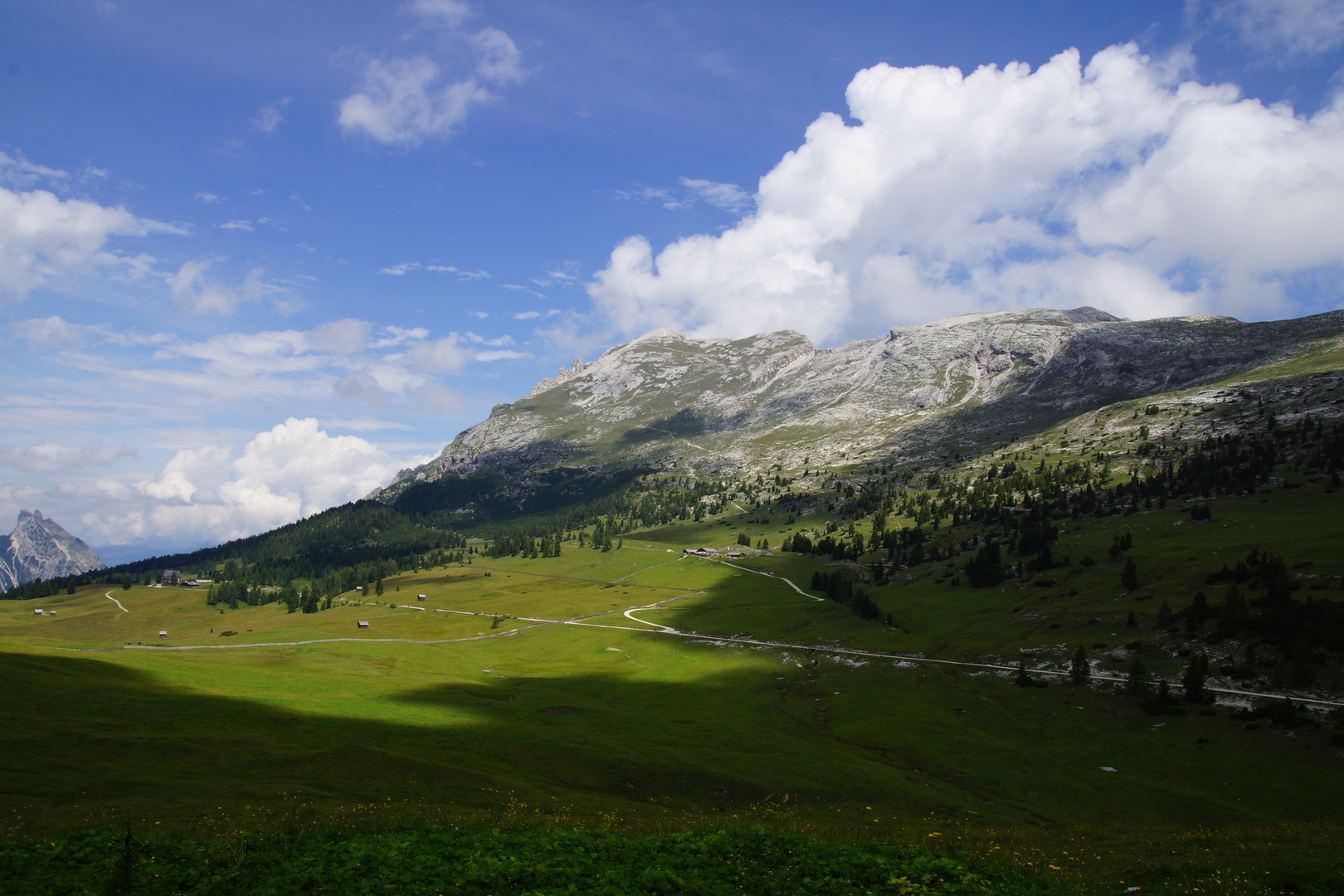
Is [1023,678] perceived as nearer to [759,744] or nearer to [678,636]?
[759,744]

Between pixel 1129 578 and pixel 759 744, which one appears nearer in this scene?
pixel 759 744

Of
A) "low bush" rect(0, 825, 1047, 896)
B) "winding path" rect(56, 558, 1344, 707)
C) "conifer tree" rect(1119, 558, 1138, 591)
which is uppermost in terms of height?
"low bush" rect(0, 825, 1047, 896)

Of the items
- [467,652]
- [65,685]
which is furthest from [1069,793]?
[467,652]

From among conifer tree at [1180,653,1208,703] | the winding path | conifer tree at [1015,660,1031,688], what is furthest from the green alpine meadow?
conifer tree at [1015,660,1031,688]

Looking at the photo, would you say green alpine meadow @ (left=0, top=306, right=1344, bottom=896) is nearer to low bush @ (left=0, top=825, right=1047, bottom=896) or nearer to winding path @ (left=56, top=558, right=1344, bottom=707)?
low bush @ (left=0, top=825, right=1047, bottom=896)

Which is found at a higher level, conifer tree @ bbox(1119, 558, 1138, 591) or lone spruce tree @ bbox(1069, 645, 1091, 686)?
conifer tree @ bbox(1119, 558, 1138, 591)

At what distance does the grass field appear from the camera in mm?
32719

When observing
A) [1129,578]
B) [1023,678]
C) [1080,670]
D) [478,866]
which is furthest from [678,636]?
[478,866]

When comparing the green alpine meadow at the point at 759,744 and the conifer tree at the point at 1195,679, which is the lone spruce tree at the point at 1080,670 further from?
the conifer tree at the point at 1195,679

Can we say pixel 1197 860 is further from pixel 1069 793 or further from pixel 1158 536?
pixel 1158 536

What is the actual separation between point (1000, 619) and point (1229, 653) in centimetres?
4477

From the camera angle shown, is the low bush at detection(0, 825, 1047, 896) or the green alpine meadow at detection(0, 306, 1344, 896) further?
the green alpine meadow at detection(0, 306, 1344, 896)

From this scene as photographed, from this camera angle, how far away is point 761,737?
248 feet

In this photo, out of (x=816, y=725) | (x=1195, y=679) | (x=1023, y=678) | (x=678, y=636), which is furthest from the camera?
(x=678, y=636)
